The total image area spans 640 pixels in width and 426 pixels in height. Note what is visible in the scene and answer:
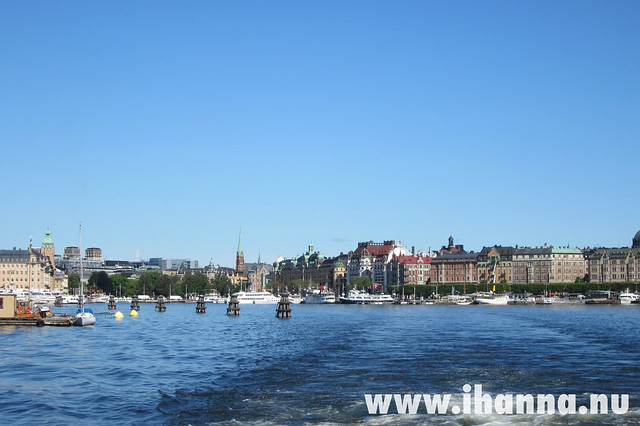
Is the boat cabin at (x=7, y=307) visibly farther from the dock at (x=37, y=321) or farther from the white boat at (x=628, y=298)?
the white boat at (x=628, y=298)

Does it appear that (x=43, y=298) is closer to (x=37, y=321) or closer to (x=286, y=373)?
(x=37, y=321)

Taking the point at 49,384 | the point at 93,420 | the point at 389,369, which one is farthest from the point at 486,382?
the point at 49,384

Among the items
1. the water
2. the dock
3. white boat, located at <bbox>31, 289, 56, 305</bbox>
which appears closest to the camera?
the water

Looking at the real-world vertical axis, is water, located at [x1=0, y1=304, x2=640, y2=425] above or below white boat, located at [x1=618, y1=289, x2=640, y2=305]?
above

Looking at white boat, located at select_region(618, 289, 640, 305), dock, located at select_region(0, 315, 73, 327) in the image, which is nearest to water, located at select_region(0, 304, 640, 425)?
dock, located at select_region(0, 315, 73, 327)

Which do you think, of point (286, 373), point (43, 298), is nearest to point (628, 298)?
point (43, 298)

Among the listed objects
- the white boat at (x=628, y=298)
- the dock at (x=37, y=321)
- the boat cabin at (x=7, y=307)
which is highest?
the boat cabin at (x=7, y=307)

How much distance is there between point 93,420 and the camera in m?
31.0

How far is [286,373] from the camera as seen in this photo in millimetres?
44219

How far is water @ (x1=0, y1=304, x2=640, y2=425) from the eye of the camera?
31875 millimetres

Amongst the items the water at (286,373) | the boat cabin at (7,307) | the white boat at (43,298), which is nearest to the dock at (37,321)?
the boat cabin at (7,307)

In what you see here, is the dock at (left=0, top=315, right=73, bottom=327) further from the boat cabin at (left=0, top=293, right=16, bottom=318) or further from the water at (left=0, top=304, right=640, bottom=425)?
the water at (left=0, top=304, right=640, bottom=425)

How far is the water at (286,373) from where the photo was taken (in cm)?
3188

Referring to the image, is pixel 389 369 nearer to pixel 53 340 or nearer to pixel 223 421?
pixel 223 421
